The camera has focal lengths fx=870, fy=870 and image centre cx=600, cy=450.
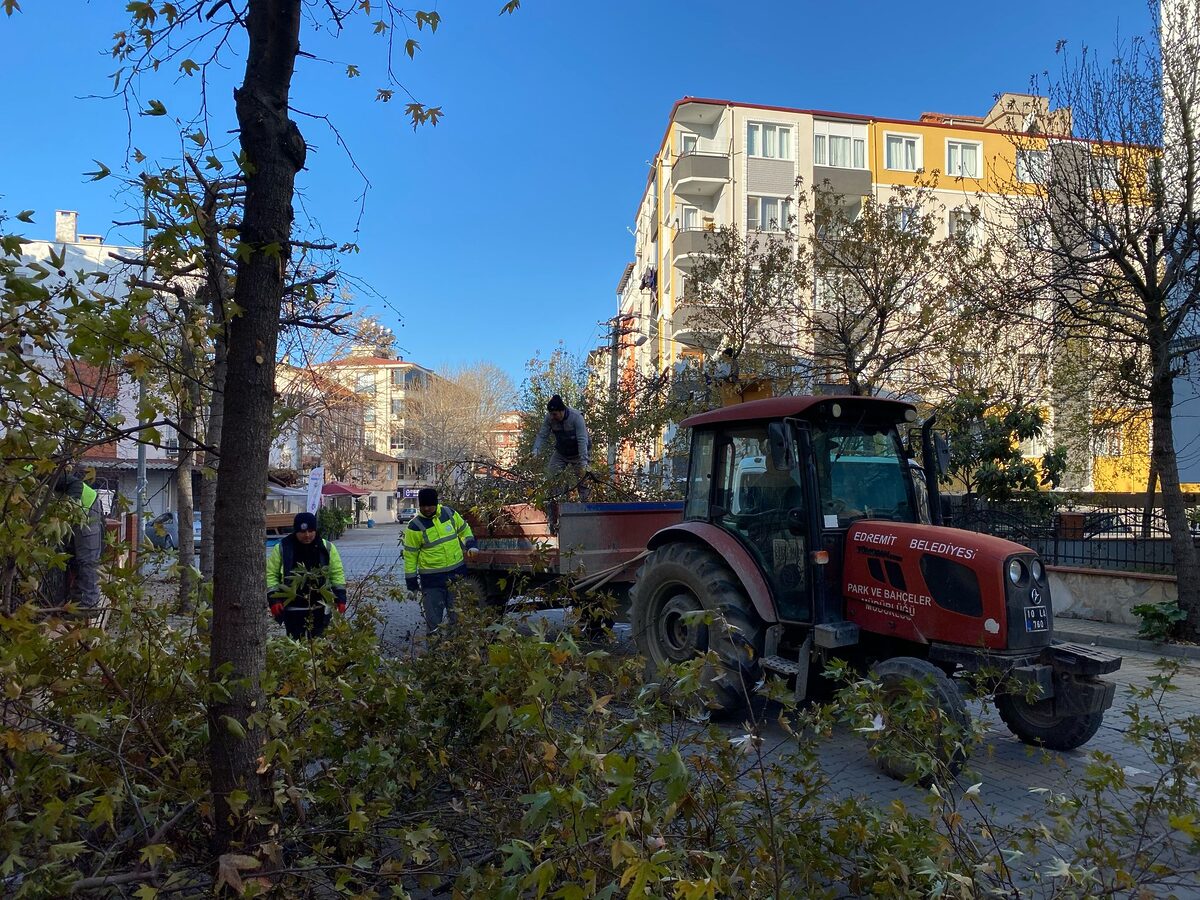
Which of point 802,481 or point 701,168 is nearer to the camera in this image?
point 802,481

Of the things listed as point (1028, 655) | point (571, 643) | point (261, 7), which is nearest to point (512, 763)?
point (571, 643)

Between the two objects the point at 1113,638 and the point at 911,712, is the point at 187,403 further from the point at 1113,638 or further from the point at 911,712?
the point at 1113,638

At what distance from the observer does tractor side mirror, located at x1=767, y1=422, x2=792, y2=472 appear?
18.1 ft

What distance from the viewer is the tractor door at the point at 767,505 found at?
19.1 feet

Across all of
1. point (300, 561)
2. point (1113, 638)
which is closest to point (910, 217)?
point (1113, 638)

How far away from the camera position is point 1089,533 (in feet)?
41.7

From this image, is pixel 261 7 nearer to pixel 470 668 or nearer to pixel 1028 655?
pixel 470 668

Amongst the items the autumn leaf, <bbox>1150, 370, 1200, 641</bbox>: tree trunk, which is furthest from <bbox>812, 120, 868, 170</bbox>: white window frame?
the autumn leaf

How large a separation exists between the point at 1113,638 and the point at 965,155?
31.4 m

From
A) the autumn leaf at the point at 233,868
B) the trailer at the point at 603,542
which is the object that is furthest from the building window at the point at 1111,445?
the autumn leaf at the point at 233,868

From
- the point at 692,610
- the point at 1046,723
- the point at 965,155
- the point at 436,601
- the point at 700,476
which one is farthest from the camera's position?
the point at 965,155

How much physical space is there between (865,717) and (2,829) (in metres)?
2.88

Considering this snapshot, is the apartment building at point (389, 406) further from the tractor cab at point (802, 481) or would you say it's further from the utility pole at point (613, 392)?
the tractor cab at point (802, 481)

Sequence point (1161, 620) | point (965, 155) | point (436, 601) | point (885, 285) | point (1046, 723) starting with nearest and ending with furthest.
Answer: point (1046, 723) → point (436, 601) → point (1161, 620) → point (885, 285) → point (965, 155)
